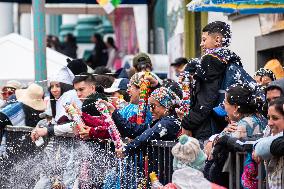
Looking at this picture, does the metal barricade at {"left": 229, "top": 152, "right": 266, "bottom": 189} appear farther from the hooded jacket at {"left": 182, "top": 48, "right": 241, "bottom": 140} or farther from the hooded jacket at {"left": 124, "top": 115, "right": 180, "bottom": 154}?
the hooded jacket at {"left": 124, "top": 115, "right": 180, "bottom": 154}

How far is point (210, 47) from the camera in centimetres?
1065

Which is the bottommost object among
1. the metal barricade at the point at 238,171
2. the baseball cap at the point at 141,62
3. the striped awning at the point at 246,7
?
the metal barricade at the point at 238,171

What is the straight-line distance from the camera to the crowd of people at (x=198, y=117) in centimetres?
874

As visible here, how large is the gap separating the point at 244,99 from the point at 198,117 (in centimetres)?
71

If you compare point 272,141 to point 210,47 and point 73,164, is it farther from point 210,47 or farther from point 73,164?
point 73,164

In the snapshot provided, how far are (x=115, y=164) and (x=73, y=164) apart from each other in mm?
828

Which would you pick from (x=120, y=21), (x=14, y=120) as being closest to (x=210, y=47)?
(x=14, y=120)

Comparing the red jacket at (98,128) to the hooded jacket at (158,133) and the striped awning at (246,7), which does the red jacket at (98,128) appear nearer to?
the hooded jacket at (158,133)

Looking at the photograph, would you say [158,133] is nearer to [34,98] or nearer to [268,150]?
[268,150]

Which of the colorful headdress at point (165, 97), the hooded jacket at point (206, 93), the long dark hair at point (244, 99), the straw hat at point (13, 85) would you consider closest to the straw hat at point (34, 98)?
the straw hat at point (13, 85)

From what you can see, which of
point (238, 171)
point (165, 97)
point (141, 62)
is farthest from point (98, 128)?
point (141, 62)

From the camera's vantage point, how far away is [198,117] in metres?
10.2

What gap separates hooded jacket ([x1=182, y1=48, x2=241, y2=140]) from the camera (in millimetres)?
10266

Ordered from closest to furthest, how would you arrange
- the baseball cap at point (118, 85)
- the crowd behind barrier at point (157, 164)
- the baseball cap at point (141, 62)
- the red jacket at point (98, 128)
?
the crowd behind barrier at point (157, 164) < the red jacket at point (98, 128) < the baseball cap at point (118, 85) < the baseball cap at point (141, 62)
